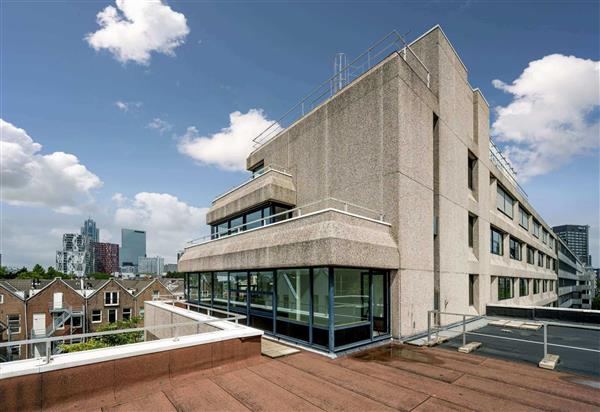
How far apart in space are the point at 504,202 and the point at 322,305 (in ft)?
75.3

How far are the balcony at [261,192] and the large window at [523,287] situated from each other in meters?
24.0

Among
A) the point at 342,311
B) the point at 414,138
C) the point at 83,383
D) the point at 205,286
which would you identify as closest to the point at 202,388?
the point at 83,383

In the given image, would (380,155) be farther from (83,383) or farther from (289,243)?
(83,383)

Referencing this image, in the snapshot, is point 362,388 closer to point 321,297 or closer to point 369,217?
point 321,297

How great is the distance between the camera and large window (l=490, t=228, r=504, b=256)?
23.7m

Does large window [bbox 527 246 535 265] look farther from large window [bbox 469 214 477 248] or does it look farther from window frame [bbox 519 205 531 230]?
large window [bbox 469 214 477 248]

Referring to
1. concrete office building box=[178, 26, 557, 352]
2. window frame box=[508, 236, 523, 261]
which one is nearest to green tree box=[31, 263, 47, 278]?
concrete office building box=[178, 26, 557, 352]

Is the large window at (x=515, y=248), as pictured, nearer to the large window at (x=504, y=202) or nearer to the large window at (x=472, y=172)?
the large window at (x=504, y=202)

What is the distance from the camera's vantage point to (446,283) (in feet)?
51.9

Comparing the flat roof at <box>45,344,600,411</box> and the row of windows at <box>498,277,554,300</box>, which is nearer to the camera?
the flat roof at <box>45,344,600,411</box>

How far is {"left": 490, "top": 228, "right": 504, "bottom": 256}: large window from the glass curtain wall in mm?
15089

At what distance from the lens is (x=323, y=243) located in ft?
34.2

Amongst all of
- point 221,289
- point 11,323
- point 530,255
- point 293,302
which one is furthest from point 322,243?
point 11,323

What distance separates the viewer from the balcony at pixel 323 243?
10.5 metres
